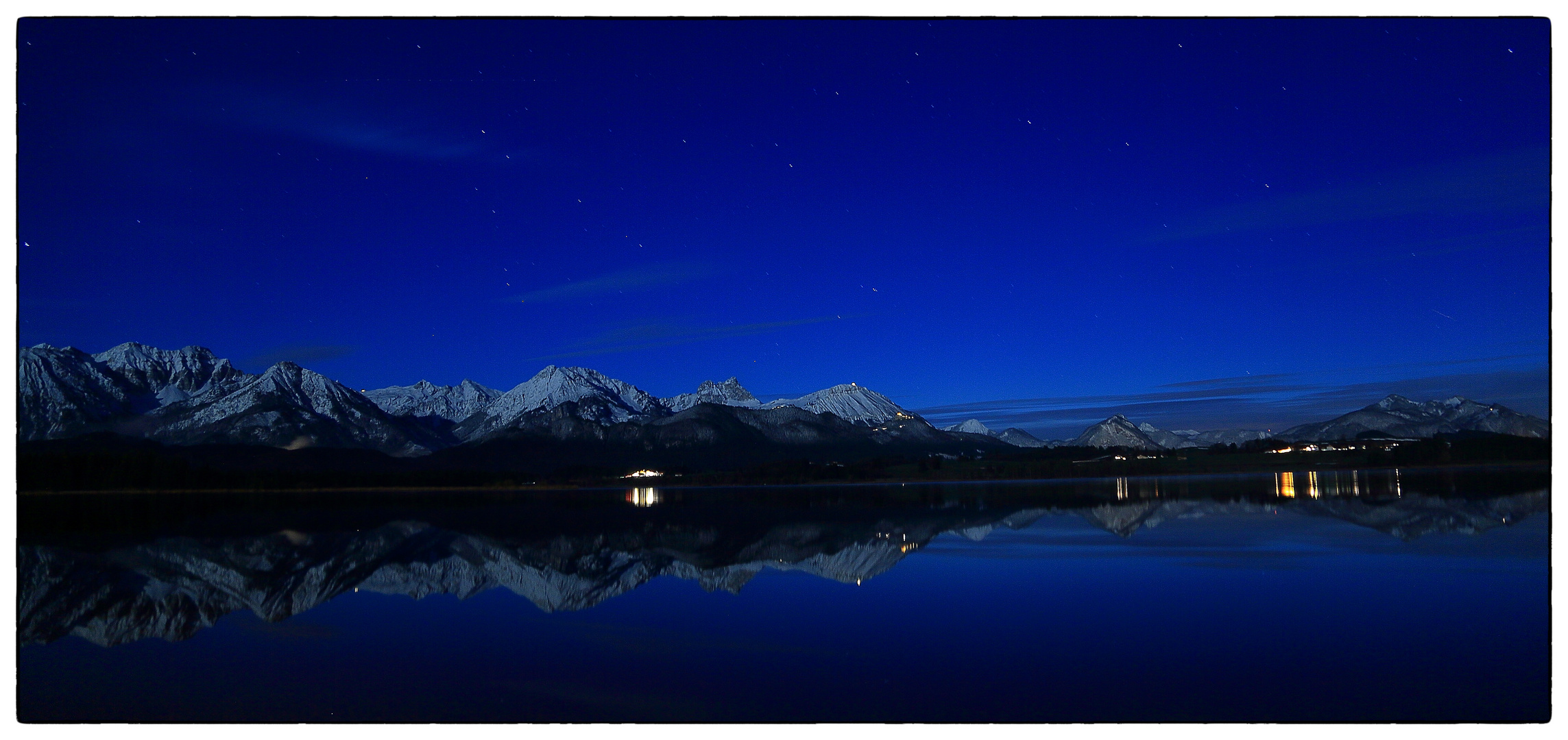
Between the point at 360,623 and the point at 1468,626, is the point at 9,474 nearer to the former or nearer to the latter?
the point at 360,623

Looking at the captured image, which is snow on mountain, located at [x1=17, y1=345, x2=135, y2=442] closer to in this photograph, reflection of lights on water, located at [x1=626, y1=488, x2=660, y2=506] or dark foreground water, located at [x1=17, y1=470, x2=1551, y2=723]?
dark foreground water, located at [x1=17, y1=470, x2=1551, y2=723]

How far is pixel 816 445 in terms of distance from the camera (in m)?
189

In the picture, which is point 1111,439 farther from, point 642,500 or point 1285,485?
point 642,500

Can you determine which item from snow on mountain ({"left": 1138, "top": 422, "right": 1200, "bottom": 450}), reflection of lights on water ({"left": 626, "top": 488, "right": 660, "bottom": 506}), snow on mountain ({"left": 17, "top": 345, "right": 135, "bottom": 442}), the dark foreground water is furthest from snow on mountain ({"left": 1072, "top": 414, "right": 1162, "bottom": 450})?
snow on mountain ({"left": 17, "top": 345, "right": 135, "bottom": 442})

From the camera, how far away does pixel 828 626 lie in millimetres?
12250

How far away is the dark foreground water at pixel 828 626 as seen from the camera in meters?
9.23

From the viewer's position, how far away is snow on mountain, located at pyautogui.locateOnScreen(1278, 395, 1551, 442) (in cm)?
1508

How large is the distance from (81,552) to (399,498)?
41.0 meters

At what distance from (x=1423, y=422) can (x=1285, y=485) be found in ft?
31.4

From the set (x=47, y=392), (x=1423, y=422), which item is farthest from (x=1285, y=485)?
(x=47, y=392)

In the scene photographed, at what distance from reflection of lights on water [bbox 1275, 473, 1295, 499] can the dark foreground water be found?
50.4ft

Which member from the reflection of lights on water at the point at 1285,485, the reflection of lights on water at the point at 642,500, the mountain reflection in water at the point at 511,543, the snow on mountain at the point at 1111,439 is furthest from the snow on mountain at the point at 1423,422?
the reflection of lights on water at the point at 642,500

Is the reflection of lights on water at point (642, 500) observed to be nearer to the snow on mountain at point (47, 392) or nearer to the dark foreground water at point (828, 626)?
the snow on mountain at point (47, 392)

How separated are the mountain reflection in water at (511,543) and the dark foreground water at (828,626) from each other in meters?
0.16
